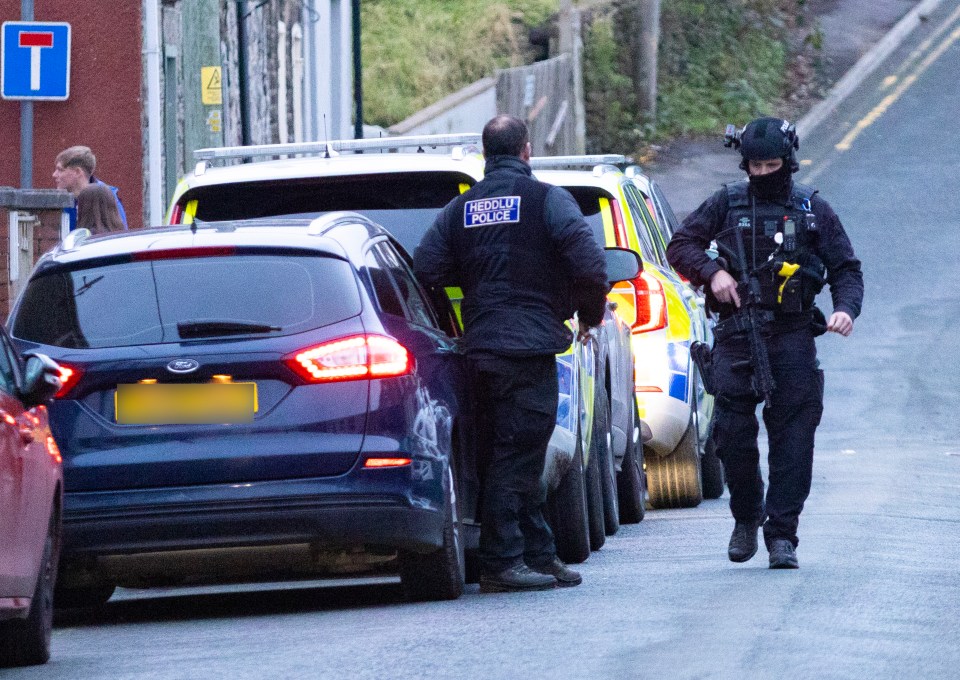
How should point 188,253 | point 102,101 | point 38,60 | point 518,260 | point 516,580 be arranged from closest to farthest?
1. point 188,253
2. point 518,260
3. point 516,580
4. point 38,60
5. point 102,101

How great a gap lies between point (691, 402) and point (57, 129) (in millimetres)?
10309

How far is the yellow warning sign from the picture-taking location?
20234 mm

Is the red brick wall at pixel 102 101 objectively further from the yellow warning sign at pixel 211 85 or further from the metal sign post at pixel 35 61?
the metal sign post at pixel 35 61

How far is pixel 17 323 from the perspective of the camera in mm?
8859

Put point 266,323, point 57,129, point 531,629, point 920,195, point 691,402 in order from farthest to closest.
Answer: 1. point 920,195
2. point 57,129
3. point 691,402
4. point 266,323
5. point 531,629

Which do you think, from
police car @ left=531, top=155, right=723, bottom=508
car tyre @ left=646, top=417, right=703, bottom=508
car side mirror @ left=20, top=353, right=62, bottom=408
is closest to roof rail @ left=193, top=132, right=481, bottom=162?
police car @ left=531, top=155, right=723, bottom=508

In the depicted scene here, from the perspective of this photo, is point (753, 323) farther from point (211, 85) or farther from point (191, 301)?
point (211, 85)

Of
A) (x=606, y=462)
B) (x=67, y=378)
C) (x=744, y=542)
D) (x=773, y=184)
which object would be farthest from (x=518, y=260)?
(x=606, y=462)

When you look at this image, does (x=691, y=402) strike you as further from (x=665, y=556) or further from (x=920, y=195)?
(x=920, y=195)

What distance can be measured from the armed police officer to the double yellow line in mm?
26809

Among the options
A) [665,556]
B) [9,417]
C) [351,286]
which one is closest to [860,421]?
[665,556]

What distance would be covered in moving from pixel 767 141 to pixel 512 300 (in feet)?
4.40

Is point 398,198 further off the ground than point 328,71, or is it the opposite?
point 328,71

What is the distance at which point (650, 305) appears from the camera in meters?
13.3
